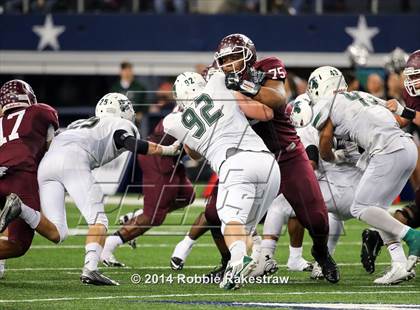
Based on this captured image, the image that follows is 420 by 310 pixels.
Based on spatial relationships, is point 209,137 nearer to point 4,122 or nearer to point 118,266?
point 4,122

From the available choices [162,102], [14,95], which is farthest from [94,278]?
[162,102]

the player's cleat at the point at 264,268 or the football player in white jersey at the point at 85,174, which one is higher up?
the football player in white jersey at the point at 85,174

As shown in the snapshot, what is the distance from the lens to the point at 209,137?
718cm

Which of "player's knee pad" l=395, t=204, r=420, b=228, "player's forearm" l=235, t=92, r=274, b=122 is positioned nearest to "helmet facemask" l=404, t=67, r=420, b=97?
"player's knee pad" l=395, t=204, r=420, b=228

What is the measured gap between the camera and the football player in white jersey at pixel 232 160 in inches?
268

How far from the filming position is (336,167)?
880cm

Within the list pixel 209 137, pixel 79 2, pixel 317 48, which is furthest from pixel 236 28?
pixel 209 137

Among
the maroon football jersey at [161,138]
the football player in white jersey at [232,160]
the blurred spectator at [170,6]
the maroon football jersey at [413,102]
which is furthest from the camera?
the blurred spectator at [170,6]

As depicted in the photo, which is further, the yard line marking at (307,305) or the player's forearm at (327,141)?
the player's forearm at (327,141)

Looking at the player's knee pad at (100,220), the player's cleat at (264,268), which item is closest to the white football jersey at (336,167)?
the player's cleat at (264,268)

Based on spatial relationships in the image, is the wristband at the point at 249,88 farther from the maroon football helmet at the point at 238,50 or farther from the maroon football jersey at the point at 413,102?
the maroon football jersey at the point at 413,102

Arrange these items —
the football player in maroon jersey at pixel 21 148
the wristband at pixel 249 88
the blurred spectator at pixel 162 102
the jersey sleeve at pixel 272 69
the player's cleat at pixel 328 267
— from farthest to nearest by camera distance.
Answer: the blurred spectator at pixel 162 102, the player's cleat at pixel 328 267, the football player in maroon jersey at pixel 21 148, the jersey sleeve at pixel 272 69, the wristband at pixel 249 88

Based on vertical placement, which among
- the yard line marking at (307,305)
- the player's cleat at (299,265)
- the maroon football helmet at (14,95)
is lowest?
the player's cleat at (299,265)

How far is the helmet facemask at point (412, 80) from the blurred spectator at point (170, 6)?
30.0ft
